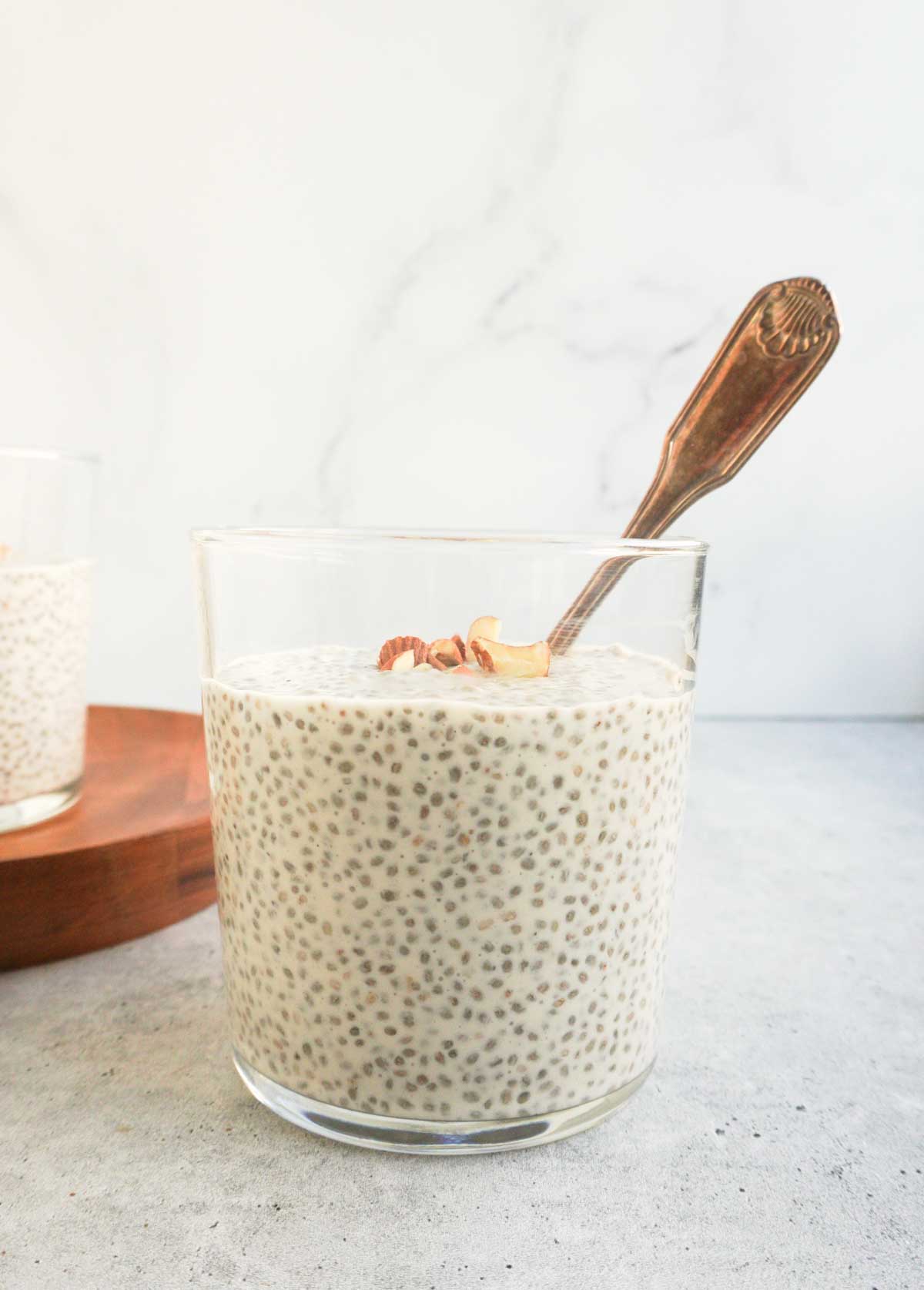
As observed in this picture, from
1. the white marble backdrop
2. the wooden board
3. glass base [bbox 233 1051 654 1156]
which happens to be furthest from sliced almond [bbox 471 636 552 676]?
the white marble backdrop

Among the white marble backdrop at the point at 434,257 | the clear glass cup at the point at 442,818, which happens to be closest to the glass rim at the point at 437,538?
the clear glass cup at the point at 442,818

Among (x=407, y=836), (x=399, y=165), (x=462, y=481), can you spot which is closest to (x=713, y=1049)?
(x=407, y=836)

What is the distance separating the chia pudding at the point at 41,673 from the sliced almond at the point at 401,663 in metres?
0.30

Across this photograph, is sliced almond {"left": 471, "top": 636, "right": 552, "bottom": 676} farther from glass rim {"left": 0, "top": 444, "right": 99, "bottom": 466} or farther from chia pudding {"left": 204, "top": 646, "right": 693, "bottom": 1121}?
glass rim {"left": 0, "top": 444, "right": 99, "bottom": 466}

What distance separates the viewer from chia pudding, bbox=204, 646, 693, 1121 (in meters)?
0.38

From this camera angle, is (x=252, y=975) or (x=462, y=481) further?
(x=462, y=481)

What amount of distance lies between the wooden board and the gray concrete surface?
0.05 ft

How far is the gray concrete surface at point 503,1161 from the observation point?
0.36 m

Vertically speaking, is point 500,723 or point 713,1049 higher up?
point 500,723

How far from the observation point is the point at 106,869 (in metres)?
0.58

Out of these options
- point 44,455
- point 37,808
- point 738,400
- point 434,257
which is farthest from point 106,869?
point 434,257

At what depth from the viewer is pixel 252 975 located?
0.43 metres

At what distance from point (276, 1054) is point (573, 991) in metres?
0.12

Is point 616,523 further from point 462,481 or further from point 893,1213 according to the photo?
point 893,1213
